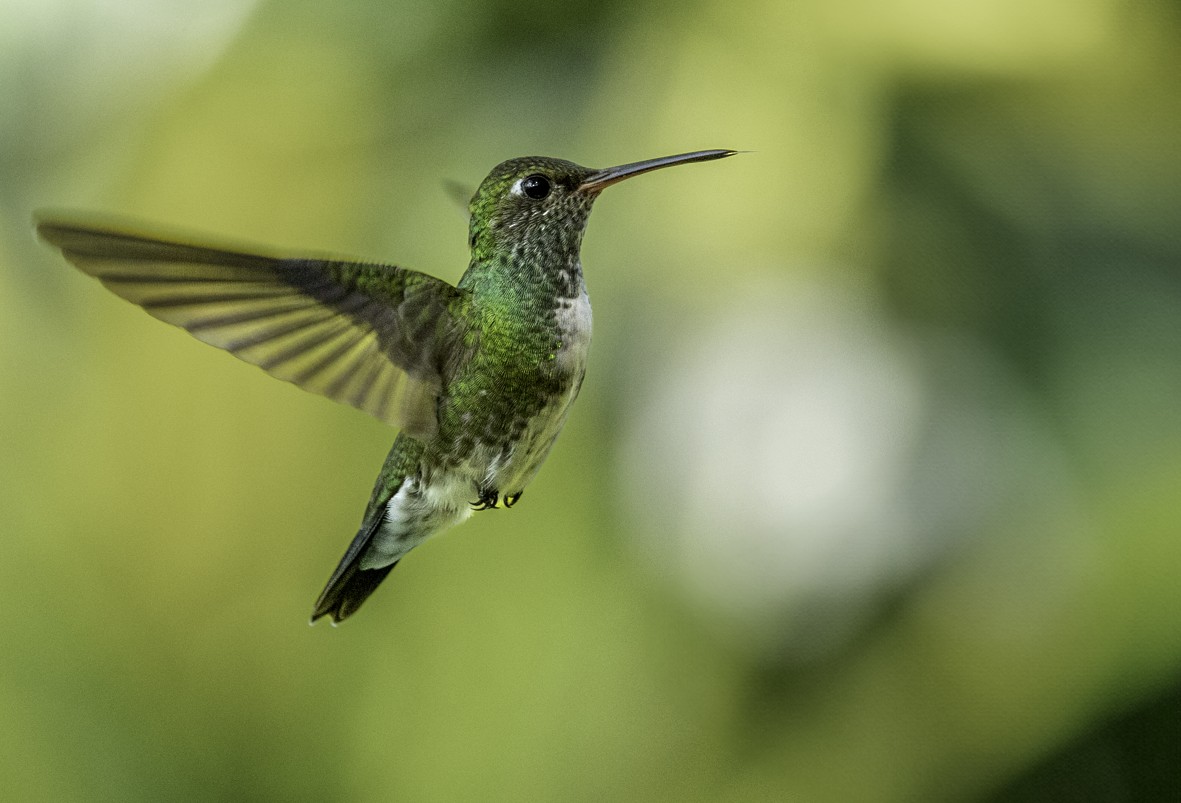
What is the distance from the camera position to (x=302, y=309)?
808 mm

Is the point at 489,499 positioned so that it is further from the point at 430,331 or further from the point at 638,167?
the point at 638,167

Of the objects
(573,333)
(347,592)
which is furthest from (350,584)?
(573,333)

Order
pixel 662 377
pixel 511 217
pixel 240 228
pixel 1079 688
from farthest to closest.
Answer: pixel 240 228 → pixel 662 377 → pixel 1079 688 → pixel 511 217

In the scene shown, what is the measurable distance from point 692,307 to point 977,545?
0.79 meters

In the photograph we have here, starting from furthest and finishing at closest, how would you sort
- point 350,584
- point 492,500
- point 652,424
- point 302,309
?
point 652,424 → point 350,584 → point 492,500 → point 302,309

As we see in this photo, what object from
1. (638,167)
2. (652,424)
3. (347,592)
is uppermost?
(638,167)

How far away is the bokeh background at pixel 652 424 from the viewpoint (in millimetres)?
2477

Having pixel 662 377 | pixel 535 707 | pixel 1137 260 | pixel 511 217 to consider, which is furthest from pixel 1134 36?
pixel 511 217

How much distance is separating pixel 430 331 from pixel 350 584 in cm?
29

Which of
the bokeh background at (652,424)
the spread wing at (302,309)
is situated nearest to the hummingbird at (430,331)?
the spread wing at (302,309)

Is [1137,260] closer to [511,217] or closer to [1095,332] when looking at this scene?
[1095,332]

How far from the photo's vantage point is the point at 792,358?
2535 mm

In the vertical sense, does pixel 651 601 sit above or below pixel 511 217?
below

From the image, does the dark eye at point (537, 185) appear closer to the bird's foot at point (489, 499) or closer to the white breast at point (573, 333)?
the white breast at point (573, 333)
